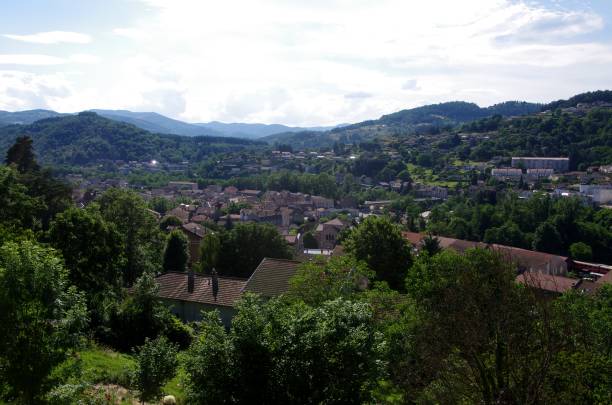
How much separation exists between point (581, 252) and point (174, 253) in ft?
133

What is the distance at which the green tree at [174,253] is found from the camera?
31.0 meters

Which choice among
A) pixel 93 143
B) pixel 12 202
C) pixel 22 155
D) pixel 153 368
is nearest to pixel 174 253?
pixel 12 202

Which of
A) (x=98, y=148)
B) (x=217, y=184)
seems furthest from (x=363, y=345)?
(x=98, y=148)

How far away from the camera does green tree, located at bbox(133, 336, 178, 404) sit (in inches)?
374

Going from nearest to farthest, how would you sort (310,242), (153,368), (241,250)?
(153,368)
(241,250)
(310,242)

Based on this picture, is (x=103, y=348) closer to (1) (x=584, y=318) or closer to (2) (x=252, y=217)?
(1) (x=584, y=318)

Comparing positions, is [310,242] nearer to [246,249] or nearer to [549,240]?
[246,249]

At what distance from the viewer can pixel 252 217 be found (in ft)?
242

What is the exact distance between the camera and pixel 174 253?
31.2 m

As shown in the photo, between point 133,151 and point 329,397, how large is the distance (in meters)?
177

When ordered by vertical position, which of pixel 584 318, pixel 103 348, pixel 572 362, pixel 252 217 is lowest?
pixel 252 217

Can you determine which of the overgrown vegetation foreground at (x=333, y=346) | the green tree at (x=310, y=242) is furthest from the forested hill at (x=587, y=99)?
the overgrown vegetation foreground at (x=333, y=346)

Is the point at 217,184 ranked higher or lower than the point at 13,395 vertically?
lower

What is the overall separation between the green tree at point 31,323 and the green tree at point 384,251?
1795 centimetres
